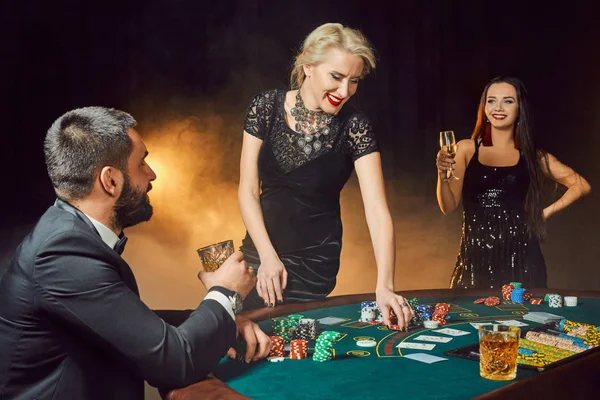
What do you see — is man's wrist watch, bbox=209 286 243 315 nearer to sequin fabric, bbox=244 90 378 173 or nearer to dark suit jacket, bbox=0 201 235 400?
dark suit jacket, bbox=0 201 235 400

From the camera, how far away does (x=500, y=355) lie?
1733 millimetres

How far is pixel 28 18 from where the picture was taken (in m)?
3.25

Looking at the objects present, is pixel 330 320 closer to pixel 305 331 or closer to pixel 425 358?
pixel 305 331

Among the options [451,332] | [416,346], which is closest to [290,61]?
[451,332]

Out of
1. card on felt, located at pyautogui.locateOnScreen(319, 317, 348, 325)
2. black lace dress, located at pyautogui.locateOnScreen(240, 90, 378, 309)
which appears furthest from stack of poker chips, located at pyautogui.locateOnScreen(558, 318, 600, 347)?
black lace dress, located at pyautogui.locateOnScreen(240, 90, 378, 309)

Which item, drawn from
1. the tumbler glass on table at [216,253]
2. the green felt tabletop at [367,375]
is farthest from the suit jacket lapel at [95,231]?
the tumbler glass on table at [216,253]

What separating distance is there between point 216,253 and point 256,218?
2.68 feet

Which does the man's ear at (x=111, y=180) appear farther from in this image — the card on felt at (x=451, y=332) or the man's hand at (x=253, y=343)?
the card on felt at (x=451, y=332)

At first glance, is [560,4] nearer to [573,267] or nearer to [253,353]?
[573,267]

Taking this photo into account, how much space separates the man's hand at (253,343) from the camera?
6.16 ft

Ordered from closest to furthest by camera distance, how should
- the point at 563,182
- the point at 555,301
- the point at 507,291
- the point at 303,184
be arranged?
the point at 555,301
the point at 507,291
the point at 303,184
the point at 563,182

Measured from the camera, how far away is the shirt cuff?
1722 millimetres

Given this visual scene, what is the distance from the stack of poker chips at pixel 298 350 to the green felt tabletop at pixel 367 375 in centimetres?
2

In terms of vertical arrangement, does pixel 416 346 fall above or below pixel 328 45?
below
